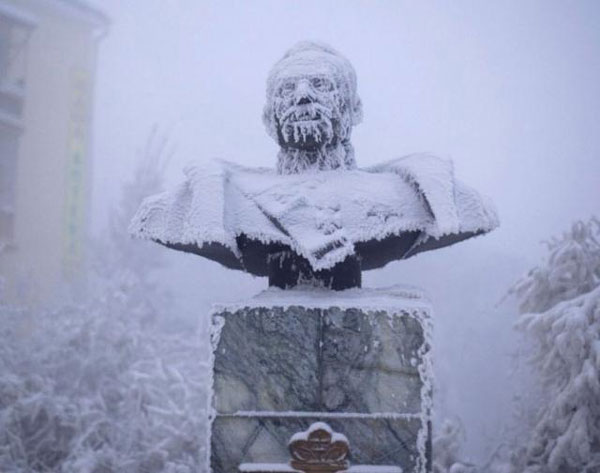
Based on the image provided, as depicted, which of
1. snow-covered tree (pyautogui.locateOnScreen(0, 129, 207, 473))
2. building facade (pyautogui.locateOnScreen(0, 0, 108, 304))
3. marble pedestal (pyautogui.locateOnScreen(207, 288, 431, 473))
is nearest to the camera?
marble pedestal (pyautogui.locateOnScreen(207, 288, 431, 473))

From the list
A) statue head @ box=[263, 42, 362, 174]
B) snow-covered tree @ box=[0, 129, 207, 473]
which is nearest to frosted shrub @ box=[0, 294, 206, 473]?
snow-covered tree @ box=[0, 129, 207, 473]

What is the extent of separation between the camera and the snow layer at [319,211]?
2021mm

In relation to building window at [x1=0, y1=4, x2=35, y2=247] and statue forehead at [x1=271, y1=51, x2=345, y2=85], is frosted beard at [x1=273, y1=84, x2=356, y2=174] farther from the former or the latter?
building window at [x1=0, y1=4, x2=35, y2=247]

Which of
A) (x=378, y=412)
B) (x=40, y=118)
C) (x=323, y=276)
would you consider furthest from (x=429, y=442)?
(x=40, y=118)

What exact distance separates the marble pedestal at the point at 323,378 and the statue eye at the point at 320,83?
82 centimetres

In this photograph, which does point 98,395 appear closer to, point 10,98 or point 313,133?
point 313,133

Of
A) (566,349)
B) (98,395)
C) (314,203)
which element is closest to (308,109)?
(314,203)

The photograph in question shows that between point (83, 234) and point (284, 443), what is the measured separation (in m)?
10.2

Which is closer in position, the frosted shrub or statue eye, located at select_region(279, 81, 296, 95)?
statue eye, located at select_region(279, 81, 296, 95)

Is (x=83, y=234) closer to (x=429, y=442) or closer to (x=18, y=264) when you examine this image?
(x=18, y=264)

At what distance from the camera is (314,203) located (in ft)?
7.19

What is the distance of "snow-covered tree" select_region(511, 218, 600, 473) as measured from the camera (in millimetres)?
3902

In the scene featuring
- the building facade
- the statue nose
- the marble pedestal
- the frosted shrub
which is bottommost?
the frosted shrub

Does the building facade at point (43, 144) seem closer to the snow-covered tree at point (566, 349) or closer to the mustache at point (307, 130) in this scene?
the snow-covered tree at point (566, 349)
